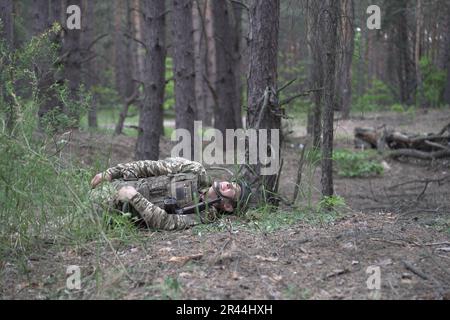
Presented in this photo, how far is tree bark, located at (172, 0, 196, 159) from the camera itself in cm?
1152

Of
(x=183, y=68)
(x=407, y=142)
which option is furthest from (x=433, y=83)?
(x=183, y=68)

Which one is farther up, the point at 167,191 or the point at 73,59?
the point at 73,59

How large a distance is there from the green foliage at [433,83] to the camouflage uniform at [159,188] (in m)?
20.8

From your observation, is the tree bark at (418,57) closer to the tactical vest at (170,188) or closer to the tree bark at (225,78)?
the tree bark at (225,78)

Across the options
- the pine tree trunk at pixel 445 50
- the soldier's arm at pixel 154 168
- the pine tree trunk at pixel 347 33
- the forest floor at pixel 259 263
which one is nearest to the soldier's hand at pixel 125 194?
the forest floor at pixel 259 263

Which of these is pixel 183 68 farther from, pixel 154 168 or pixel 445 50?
pixel 445 50

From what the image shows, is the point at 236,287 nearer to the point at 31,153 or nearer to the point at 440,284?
the point at 440,284

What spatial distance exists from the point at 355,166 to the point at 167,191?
8.57 m

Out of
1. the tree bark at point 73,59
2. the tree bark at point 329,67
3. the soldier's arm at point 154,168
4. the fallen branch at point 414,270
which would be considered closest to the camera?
the fallen branch at point 414,270

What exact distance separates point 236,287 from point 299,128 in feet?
59.4

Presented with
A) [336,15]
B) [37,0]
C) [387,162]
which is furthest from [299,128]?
[336,15]

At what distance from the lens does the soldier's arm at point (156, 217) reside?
18.2ft

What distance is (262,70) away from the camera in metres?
7.01
